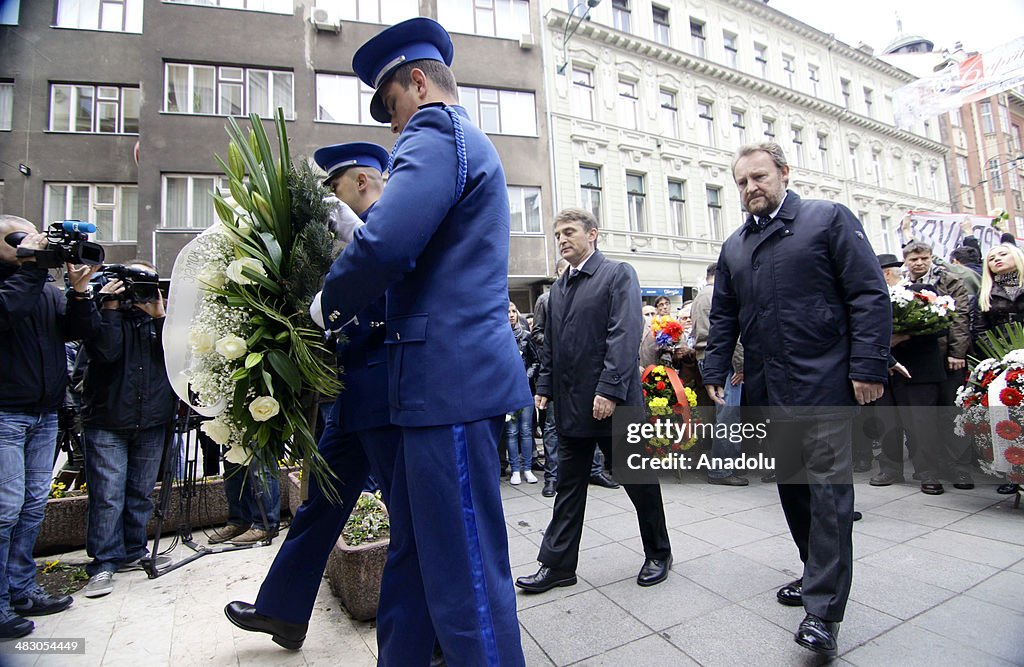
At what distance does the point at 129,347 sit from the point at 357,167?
218cm

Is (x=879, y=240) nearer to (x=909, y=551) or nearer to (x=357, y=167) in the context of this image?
(x=909, y=551)

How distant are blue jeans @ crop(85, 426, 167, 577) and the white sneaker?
2.5 inches

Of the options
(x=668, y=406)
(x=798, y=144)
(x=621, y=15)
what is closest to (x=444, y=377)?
(x=668, y=406)

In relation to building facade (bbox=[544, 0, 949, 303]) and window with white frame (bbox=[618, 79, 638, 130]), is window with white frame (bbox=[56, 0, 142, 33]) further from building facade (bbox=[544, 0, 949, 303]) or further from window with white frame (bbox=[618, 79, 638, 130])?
window with white frame (bbox=[618, 79, 638, 130])

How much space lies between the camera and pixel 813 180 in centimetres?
2391

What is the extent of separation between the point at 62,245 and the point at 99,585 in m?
2.01

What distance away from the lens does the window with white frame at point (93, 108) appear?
14984 mm

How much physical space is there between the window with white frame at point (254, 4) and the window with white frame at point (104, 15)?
1.54 meters

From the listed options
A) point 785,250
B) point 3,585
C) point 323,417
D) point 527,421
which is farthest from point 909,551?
point 3,585

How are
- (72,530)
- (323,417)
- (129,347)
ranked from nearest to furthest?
(129,347) < (72,530) < (323,417)

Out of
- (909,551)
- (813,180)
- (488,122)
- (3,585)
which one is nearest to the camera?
(3,585)

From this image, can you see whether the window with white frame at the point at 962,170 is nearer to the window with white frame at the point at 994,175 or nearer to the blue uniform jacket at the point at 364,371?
the window with white frame at the point at 994,175

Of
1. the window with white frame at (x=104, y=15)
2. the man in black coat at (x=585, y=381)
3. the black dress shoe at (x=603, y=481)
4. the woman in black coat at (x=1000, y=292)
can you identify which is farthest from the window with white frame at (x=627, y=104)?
the man in black coat at (x=585, y=381)

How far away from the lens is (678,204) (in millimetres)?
20656
